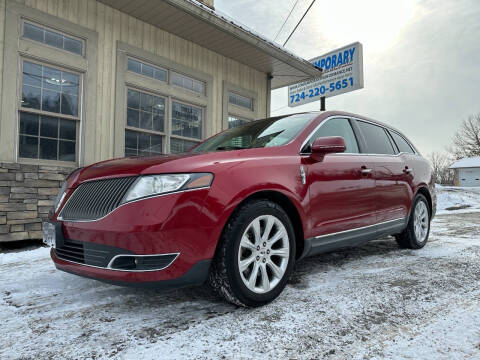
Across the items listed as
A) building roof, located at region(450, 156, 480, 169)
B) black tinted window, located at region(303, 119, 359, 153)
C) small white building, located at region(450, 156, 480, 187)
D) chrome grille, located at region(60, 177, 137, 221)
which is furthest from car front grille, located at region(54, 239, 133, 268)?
building roof, located at region(450, 156, 480, 169)

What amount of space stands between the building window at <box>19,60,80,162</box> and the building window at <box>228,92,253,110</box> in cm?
373

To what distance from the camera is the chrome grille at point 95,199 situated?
7.02 ft

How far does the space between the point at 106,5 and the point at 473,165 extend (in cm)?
4694

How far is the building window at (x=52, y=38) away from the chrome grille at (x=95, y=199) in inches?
157

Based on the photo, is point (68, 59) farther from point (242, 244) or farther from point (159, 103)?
point (242, 244)

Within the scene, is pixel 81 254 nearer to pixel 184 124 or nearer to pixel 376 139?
pixel 376 139

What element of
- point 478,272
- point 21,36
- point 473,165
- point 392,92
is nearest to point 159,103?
point 21,36

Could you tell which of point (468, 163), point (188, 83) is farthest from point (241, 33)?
point (468, 163)

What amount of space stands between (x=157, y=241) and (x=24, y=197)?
3.97m

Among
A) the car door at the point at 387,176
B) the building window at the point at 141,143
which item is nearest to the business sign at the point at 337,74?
the building window at the point at 141,143

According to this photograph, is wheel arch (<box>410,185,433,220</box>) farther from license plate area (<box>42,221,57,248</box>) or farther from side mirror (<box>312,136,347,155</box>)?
license plate area (<box>42,221,57,248</box>)

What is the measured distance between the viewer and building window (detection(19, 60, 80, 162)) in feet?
16.7

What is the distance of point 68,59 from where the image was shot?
5441 mm

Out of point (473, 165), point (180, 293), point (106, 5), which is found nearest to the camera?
point (180, 293)
